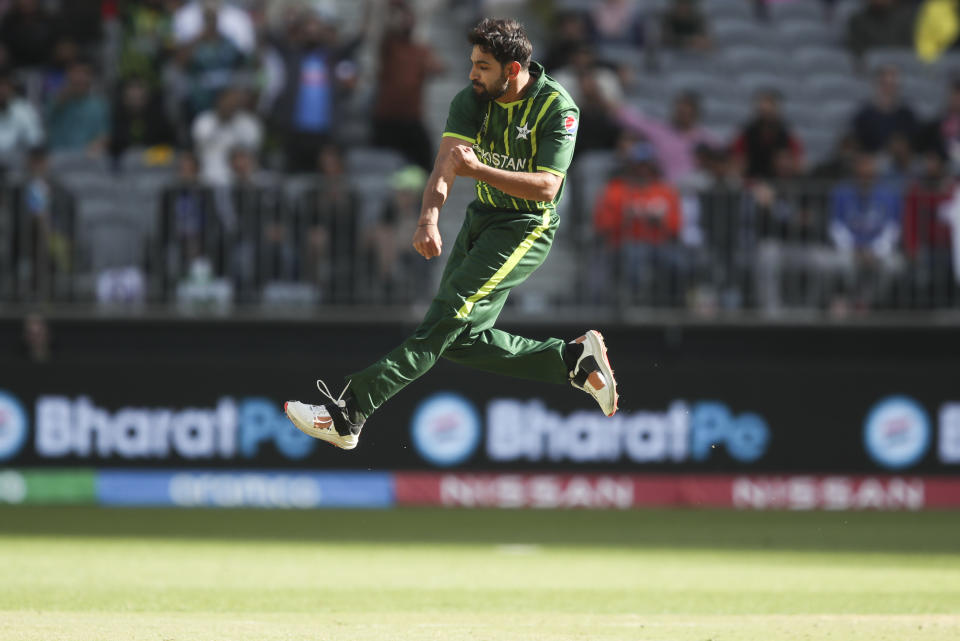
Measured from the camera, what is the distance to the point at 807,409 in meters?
13.6

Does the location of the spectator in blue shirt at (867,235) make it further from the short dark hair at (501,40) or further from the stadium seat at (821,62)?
the short dark hair at (501,40)

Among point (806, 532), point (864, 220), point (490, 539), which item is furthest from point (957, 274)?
point (490, 539)

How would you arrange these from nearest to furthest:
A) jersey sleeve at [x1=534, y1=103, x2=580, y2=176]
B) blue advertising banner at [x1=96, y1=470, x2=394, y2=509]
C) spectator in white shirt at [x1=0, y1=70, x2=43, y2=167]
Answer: jersey sleeve at [x1=534, y1=103, x2=580, y2=176]
blue advertising banner at [x1=96, y1=470, x2=394, y2=509]
spectator in white shirt at [x1=0, y1=70, x2=43, y2=167]

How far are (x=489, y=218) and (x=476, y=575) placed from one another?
3.12 meters

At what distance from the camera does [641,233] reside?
13555mm

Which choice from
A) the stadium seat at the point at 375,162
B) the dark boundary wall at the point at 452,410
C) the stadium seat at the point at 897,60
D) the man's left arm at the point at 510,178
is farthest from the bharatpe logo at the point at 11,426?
the stadium seat at the point at 897,60

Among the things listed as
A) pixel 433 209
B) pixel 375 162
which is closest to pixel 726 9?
pixel 375 162

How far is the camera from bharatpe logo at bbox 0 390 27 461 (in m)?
13.3

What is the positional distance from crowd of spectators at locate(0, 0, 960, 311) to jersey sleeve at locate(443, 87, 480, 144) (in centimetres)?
619

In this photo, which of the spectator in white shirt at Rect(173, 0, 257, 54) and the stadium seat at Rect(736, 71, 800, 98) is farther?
the stadium seat at Rect(736, 71, 800, 98)

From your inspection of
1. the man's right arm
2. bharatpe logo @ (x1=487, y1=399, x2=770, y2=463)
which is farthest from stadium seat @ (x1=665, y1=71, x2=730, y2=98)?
the man's right arm

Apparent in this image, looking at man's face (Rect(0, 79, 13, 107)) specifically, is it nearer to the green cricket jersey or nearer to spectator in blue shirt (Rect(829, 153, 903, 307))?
spectator in blue shirt (Rect(829, 153, 903, 307))

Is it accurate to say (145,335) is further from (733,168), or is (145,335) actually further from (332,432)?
(332,432)

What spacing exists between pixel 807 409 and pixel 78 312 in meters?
7.00
